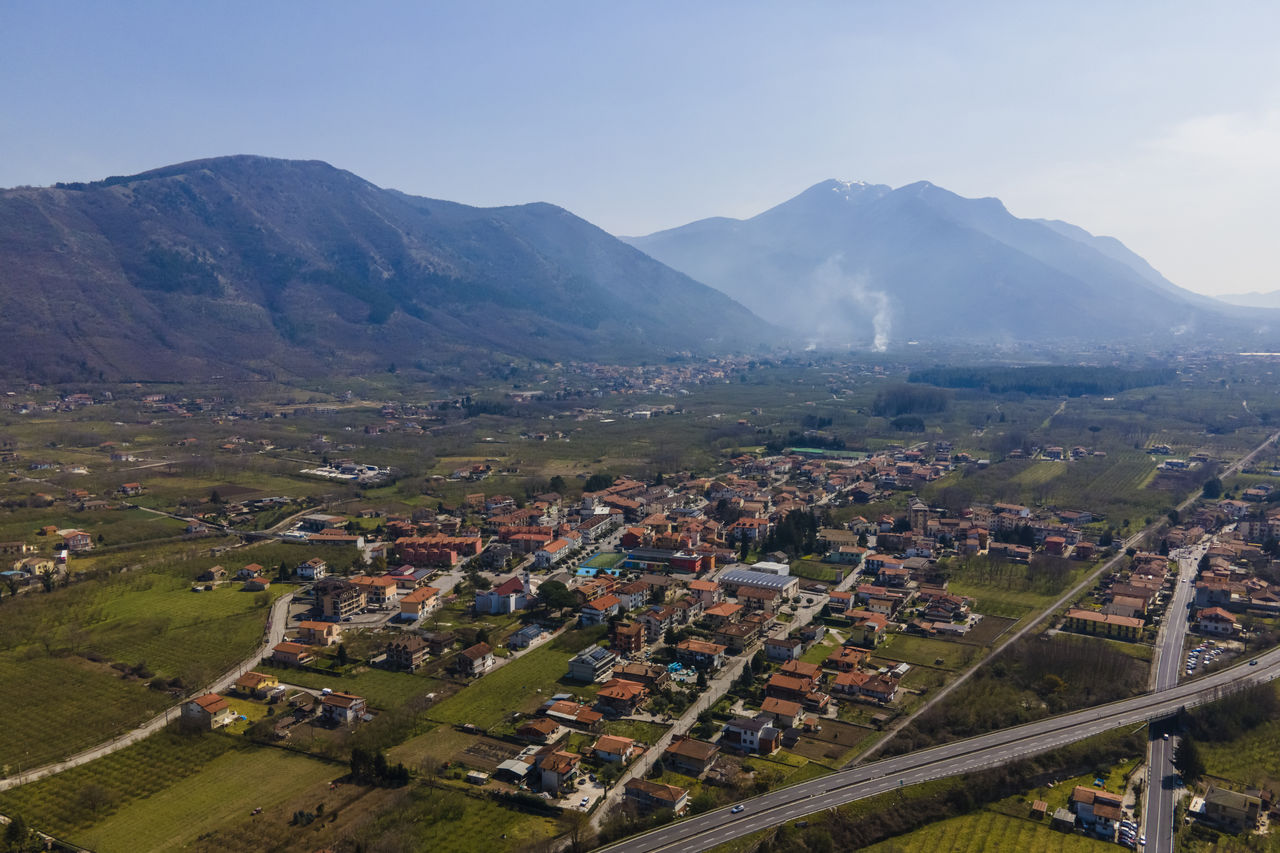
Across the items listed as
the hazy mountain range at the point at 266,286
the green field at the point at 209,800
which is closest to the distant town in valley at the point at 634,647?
the green field at the point at 209,800

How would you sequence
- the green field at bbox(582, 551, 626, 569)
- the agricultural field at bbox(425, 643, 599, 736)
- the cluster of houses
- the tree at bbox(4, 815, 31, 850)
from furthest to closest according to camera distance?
the green field at bbox(582, 551, 626, 569)
the agricultural field at bbox(425, 643, 599, 736)
the cluster of houses
the tree at bbox(4, 815, 31, 850)

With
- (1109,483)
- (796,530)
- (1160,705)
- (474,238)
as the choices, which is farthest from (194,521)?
(474,238)

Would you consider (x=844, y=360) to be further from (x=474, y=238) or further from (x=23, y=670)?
(x=23, y=670)

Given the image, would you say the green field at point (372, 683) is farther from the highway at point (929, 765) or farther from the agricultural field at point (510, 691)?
the highway at point (929, 765)

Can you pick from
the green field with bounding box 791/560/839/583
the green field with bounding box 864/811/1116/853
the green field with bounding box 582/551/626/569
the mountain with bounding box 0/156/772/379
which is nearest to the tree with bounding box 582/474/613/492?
the green field with bounding box 582/551/626/569

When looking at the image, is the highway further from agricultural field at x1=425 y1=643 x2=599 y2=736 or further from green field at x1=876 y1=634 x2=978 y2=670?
agricultural field at x1=425 y1=643 x2=599 y2=736

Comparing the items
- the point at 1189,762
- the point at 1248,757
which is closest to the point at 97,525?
the point at 1189,762

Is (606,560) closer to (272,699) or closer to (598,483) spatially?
(598,483)
